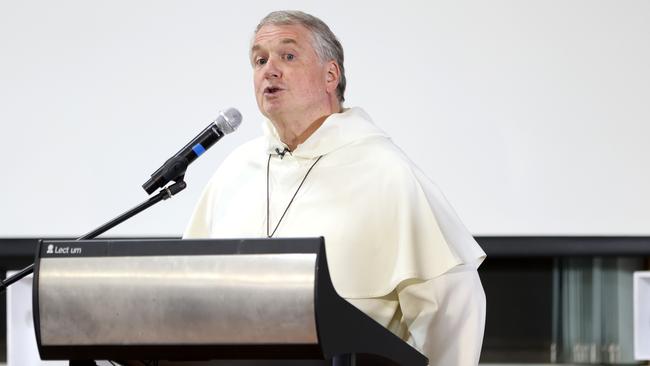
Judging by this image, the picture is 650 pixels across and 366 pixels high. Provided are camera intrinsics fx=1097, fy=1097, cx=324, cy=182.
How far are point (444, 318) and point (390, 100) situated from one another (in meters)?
1.86

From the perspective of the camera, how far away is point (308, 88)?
2.63m

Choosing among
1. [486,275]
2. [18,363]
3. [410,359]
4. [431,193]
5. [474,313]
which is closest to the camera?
[410,359]

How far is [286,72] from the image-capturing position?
2.62 metres

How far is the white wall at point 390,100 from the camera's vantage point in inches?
164

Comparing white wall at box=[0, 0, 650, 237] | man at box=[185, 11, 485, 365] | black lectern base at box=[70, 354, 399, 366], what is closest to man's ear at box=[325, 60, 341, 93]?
man at box=[185, 11, 485, 365]

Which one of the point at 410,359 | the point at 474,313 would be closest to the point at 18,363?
the point at 474,313

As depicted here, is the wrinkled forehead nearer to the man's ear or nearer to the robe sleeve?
the man's ear

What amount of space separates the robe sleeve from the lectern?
669 mm

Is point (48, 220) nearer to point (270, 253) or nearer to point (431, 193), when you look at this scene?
point (431, 193)

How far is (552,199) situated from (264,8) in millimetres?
1335

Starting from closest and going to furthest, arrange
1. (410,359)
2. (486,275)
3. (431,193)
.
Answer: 1. (410,359)
2. (431,193)
3. (486,275)

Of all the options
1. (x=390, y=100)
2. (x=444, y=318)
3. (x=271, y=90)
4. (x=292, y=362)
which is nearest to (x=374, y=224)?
(x=444, y=318)

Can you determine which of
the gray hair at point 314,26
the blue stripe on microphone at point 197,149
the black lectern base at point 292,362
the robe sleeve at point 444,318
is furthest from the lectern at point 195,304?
the gray hair at point 314,26

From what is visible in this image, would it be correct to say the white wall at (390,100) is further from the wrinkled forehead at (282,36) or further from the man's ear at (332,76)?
the wrinkled forehead at (282,36)
